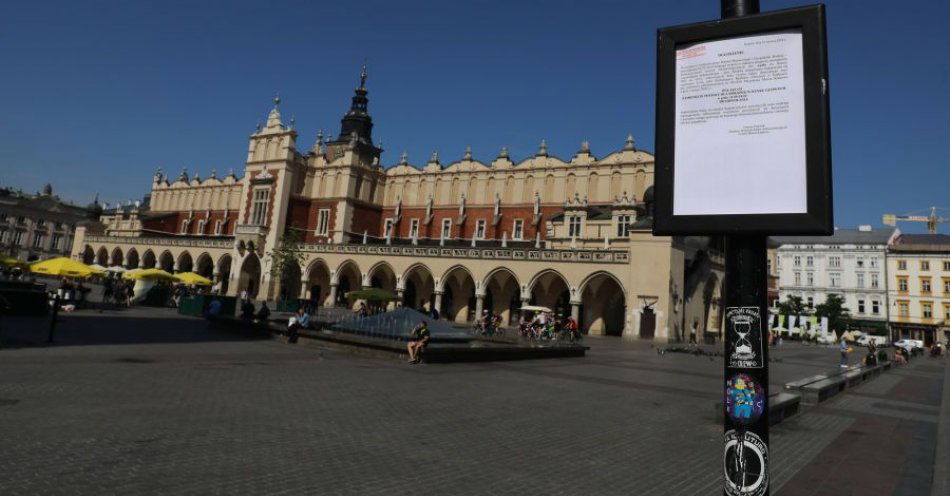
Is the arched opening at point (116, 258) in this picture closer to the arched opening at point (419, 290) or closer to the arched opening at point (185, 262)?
the arched opening at point (185, 262)

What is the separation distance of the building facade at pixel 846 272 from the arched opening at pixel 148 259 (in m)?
74.2

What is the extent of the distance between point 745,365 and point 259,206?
55.4 metres

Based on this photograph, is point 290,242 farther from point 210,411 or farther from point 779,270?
point 779,270

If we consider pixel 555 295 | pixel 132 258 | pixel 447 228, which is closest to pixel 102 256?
pixel 132 258

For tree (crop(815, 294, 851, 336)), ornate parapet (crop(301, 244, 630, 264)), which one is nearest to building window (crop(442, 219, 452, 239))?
ornate parapet (crop(301, 244, 630, 264))

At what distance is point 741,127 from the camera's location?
2758mm

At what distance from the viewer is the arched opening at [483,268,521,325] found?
40.4m

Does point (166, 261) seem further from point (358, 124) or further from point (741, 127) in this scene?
point (741, 127)

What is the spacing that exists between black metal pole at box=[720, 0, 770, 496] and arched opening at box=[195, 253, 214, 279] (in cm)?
5953

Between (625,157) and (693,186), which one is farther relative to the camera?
(625,157)

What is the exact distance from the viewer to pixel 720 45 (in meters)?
2.85

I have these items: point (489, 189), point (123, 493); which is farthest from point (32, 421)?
point (489, 189)

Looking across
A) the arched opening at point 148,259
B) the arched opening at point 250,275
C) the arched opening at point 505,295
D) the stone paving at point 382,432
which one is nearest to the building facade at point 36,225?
the arched opening at point 148,259

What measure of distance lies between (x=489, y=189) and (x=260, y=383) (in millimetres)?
42879
